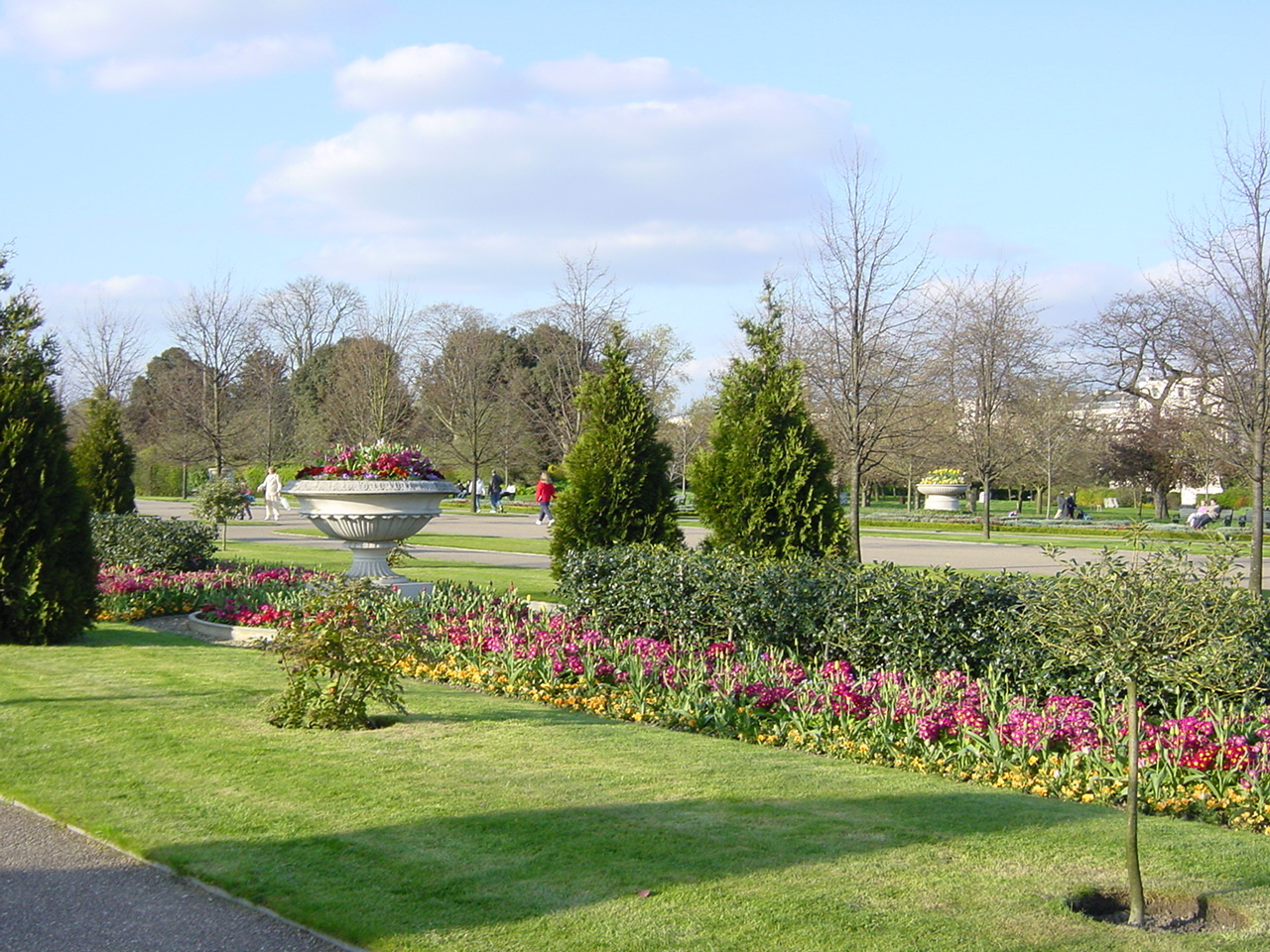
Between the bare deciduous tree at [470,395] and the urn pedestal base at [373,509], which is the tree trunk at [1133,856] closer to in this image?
the urn pedestal base at [373,509]

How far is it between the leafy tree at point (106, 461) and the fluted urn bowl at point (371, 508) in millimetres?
8471

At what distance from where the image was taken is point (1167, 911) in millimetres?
4191

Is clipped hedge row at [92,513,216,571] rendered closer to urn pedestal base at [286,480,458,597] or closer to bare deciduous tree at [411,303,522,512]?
urn pedestal base at [286,480,458,597]

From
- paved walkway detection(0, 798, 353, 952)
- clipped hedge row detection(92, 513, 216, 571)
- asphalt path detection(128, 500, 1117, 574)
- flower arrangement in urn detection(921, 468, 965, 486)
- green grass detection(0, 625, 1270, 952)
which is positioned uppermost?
flower arrangement in urn detection(921, 468, 965, 486)

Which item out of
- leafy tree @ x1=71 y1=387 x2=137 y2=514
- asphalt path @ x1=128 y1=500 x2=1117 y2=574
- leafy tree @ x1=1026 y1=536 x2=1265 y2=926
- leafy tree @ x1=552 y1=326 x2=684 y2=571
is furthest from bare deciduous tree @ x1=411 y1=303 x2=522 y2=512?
leafy tree @ x1=1026 y1=536 x2=1265 y2=926

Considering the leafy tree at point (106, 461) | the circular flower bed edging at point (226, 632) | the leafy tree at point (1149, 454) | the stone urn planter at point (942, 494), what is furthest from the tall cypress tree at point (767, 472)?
the stone urn planter at point (942, 494)

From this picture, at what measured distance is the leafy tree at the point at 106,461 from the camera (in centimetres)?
1983

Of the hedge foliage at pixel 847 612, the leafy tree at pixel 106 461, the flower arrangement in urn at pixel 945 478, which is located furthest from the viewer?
the flower arrangement in urn at pixel 945 478

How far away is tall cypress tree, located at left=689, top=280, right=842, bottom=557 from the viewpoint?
11070 mm

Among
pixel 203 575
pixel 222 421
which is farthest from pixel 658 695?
pixel 222 421

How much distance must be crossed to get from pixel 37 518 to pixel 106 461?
10794 mm

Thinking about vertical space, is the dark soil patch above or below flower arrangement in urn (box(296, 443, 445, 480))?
below

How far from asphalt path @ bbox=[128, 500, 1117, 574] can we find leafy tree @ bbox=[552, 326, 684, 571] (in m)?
2.83

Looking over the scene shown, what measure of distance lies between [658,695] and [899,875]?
3653mm
